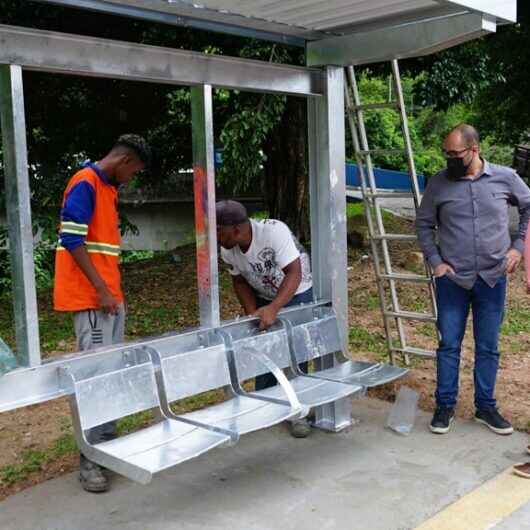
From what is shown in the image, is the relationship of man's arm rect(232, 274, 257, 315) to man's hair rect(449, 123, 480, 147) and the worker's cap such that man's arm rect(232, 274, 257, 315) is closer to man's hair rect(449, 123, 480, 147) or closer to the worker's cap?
the worker's cap

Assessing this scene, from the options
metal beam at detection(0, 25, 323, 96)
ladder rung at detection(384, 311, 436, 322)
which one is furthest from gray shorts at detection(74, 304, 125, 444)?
ladder rung at detection(384, 311, 436, 322)

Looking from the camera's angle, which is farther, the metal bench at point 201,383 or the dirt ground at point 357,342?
the dirt ground at point 357,342

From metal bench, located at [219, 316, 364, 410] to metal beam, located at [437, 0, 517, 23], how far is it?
197 cm

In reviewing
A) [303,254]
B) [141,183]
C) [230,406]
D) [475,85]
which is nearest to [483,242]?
[303,254]

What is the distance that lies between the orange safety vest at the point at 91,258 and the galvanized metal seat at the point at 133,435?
0.46 metres

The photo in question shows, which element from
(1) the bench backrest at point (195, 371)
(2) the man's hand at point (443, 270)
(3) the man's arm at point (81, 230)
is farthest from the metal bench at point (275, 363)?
(2) the man's hand at point (443, 270)

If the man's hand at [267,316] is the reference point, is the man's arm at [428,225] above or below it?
above

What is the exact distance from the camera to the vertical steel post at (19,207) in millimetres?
2926

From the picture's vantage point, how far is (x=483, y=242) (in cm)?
417

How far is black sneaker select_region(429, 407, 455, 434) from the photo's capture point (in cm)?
433

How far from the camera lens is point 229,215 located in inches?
157

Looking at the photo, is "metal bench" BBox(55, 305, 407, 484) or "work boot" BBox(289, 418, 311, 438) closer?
"metal bench" BBox(55, 305, 407, 484)

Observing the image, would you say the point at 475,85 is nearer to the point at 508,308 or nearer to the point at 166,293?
the point at 508,308

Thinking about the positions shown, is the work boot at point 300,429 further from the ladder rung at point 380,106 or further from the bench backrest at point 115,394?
the ladder rung at point 380,106
